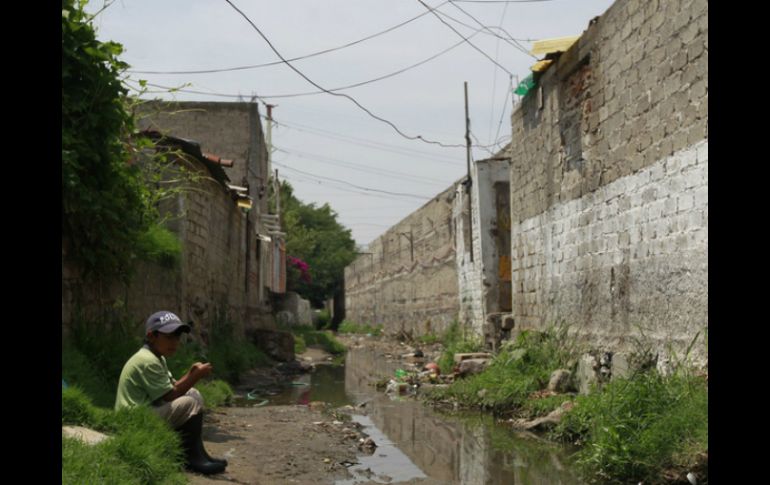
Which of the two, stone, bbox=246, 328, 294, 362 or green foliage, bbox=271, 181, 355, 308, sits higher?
green foliage, bbox=271, 181, 355, 308

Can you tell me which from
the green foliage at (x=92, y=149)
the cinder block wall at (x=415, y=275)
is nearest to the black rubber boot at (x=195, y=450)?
the green foliage at (x=92, y=149)

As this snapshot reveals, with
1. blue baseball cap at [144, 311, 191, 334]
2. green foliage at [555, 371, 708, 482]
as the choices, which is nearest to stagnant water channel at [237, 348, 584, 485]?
green foliage at [555, 371, 708, 482]

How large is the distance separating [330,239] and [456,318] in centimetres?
3059

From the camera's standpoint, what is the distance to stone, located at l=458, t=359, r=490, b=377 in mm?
11117

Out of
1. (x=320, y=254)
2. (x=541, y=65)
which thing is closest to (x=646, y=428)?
(x=541, y=65)

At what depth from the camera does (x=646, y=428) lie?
586cm

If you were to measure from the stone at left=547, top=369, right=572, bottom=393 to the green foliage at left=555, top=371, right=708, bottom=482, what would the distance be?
1.72 metres

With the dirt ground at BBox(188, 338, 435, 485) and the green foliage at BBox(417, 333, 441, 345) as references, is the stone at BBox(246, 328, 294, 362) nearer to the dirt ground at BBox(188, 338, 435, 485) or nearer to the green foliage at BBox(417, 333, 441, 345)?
the green foliage at BBox(417, 333, 441, 345)

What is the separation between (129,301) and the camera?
8.55 meters

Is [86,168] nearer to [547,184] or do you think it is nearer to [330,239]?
[547,184]

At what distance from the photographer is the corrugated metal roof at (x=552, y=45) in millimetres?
9539

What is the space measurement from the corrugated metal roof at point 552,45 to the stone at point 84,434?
711 cm

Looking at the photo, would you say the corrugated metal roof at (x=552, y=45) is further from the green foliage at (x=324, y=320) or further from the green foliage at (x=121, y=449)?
the green foliage at (x=324, y=320)
